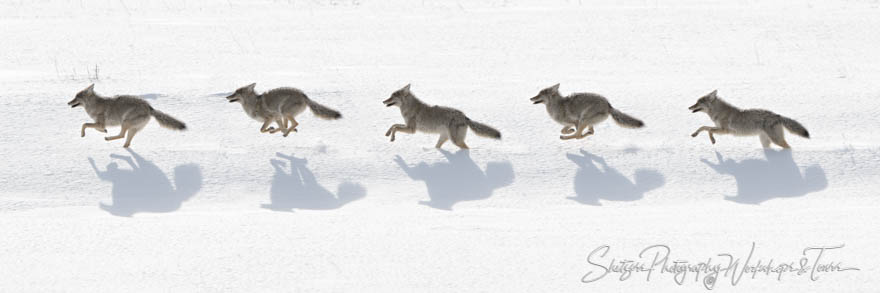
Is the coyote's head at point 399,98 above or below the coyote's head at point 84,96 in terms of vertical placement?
above

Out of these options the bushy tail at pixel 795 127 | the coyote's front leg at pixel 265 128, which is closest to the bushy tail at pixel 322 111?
the coyote's front leg at pixel 265 128

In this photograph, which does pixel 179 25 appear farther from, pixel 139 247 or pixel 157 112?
pixel 139 247

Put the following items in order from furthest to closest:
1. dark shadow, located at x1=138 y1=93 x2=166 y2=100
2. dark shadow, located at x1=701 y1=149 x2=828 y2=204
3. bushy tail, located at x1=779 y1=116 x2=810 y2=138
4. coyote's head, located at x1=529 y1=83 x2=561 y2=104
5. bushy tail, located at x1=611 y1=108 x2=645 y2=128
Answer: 1. dark shadow, located at x1=138 y1=93 x2=166 y2=100
2. coyote's head, located at x1=529 y1=83 x2=561 y2=104
3. bushy tail, located at x1=611 y1=108 x2=645 y2=128
4. bushy tail, located at x1=779 y1=116 x2=810 y2=138
5. dark shadow, located at x1=701 y1=149 x2=828 y2=204

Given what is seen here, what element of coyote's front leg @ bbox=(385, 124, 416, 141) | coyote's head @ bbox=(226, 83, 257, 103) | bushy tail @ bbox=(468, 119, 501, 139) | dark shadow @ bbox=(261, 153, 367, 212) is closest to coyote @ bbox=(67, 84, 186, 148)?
coyote's head @ bbox=(226, 83, 257, 103)

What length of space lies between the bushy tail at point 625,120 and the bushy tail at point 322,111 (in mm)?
2519

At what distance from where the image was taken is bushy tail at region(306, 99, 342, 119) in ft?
29.4

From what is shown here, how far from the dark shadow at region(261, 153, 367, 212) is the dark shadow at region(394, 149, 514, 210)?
57 centimetres

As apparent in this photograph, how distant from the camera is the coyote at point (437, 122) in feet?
28.3

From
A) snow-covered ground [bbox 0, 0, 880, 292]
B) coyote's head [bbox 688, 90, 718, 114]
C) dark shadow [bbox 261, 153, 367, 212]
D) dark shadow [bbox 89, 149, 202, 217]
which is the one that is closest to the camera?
snow-covered ground [bbox 0, 0, 880, 292]

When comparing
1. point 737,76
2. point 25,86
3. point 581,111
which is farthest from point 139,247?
point 737,76

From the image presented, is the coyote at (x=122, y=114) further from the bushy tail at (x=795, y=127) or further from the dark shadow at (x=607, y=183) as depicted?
the bushy tail at (x=795, y=127)

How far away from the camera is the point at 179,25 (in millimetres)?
14047

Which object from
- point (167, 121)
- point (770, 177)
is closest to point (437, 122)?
point (167, 121)

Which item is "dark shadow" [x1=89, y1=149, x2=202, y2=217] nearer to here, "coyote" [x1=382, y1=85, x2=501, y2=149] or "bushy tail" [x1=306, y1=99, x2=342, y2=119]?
"bushy tail" [x1=306, y1=99, x2=342, y2=119]
